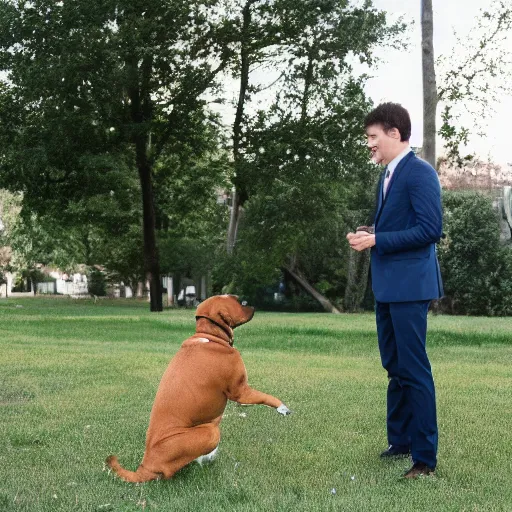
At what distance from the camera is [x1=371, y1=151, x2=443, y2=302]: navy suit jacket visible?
4.92 metres

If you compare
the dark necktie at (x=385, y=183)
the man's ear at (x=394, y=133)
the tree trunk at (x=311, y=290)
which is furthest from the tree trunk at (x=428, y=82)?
the tree trunk at (x=311, y=290)

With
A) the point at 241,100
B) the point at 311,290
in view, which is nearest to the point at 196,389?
the point at 241,100

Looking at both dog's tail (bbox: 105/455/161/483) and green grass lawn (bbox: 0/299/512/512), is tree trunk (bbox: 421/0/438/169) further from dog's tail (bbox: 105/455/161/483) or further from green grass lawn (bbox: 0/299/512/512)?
dog's tail (bbox: 105/455/161/483)

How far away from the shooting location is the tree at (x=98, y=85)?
25.1 metres

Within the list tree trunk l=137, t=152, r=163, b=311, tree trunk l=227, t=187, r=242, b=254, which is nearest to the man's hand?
tree trunk l=137, t=152, r=163, b=311

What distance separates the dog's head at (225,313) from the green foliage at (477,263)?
28919 millimetres

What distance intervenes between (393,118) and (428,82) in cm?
1688

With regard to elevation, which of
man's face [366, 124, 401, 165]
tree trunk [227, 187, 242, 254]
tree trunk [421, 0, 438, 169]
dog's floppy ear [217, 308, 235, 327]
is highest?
tree trunk [421, 0, 438, 169]

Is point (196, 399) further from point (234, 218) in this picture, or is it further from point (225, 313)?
point (234, 218)

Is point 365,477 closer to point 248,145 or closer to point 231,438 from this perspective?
point 231,438

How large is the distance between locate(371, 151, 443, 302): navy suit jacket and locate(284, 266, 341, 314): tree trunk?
31599 mm

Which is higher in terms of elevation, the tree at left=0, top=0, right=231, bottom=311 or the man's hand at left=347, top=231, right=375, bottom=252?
the tree at left=0, top=0, right=231, bottom=311

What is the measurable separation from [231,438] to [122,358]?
6.94m


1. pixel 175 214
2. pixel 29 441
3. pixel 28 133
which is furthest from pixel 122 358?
pixel 175 214
